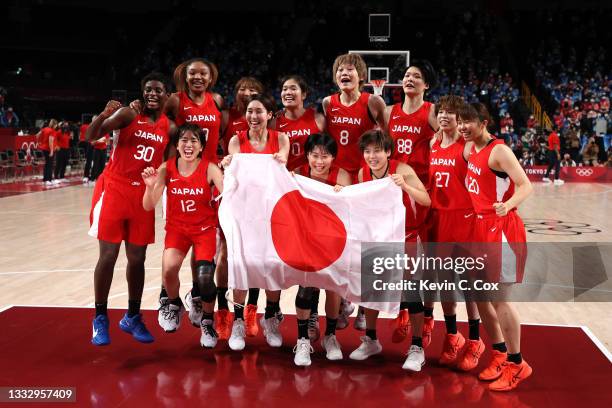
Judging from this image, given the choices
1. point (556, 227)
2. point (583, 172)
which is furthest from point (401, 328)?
point (583, 172)

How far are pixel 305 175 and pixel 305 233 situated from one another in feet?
1.55

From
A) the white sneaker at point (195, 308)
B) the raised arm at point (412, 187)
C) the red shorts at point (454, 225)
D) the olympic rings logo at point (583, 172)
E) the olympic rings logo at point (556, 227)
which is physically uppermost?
the raised arm at point (412, 187)

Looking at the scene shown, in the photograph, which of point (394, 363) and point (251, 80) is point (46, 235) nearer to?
point (251, 80)

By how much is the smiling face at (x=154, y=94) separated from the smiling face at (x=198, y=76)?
258mm

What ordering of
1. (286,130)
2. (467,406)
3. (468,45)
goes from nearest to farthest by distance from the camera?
(467,406)
(286,130)
(468,45)

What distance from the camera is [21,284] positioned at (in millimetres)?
6133

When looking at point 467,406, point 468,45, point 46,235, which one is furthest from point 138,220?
point 468,45

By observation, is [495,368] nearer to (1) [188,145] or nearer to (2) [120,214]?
(1) [188,145]

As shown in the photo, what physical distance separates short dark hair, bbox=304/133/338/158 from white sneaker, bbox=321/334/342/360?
118 centimetres

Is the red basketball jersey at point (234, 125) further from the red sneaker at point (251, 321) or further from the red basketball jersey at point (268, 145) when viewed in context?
the red sneaker at point (251, 321)

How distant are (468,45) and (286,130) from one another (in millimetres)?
21583

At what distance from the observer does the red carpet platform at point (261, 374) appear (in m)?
3.54

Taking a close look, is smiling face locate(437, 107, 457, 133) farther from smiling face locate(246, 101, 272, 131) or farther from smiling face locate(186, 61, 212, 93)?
smiling face locate(186, 61, 212, 93)

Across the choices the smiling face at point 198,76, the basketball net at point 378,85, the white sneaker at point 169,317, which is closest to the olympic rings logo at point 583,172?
the basketball net at point 378,85
